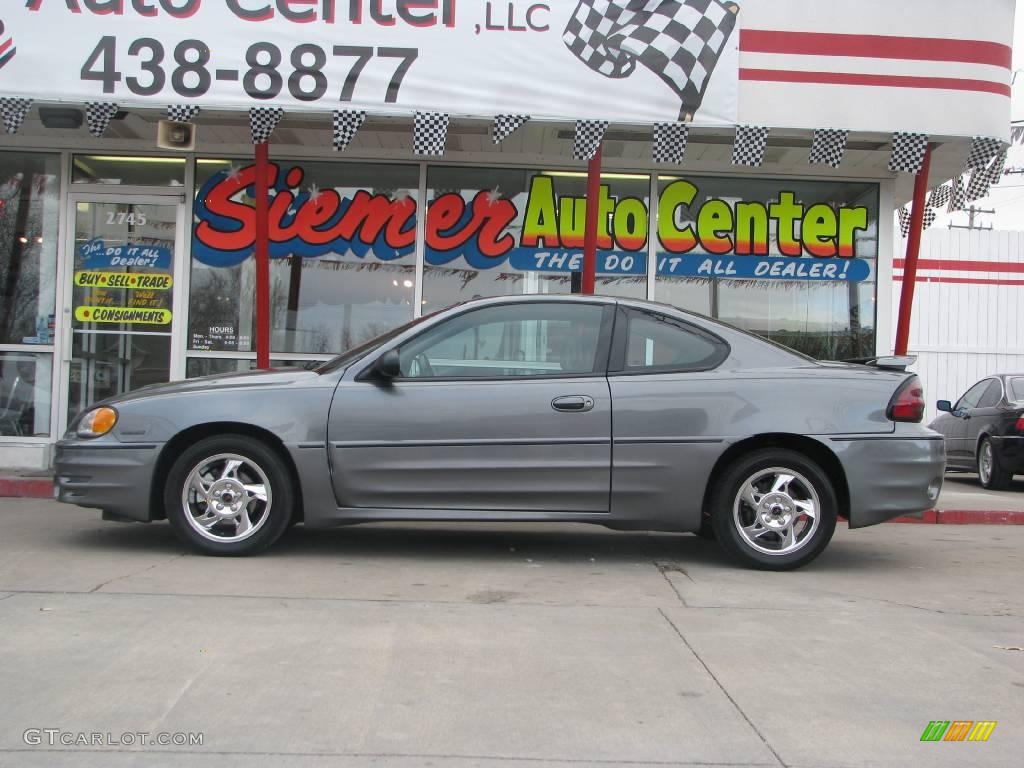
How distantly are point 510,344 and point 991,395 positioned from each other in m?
8.28

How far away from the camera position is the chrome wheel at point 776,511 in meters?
5.71

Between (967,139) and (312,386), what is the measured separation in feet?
20.7

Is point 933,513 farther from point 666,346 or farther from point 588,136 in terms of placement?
point 588,136

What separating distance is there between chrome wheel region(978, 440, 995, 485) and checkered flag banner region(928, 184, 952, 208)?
9.56 feet

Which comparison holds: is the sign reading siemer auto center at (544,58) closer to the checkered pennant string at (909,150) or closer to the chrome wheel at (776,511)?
the checkered pennant string at (909,150)

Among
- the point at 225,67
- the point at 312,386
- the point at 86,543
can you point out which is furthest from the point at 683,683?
the point at 225,67

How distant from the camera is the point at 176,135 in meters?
8.92

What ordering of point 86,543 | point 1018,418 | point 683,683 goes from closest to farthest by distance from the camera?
point 683,683
point 86,543
point 1018,418

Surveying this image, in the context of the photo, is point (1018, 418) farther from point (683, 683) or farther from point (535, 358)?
point (683, 683)

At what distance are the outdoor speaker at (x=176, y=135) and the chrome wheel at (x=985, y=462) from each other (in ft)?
30.8

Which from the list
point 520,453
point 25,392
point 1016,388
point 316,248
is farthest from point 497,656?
point 1016,388

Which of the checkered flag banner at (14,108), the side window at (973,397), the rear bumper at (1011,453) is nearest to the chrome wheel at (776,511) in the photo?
the rear bumper at (1011,453)

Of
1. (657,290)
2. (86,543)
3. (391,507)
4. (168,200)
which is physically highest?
(168,200)

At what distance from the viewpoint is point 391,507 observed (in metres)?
5.71
